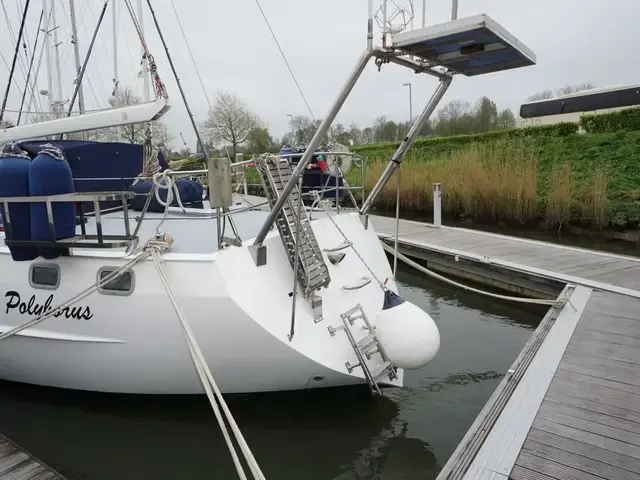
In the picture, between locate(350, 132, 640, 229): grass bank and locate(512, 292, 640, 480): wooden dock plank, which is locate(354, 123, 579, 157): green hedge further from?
locate(512, 292, 640, 480): wooden dock plank

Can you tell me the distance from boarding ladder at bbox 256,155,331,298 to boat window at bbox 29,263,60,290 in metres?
1.97

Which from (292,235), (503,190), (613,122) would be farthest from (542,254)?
(613,122)

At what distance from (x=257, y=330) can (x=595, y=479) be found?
2.46m

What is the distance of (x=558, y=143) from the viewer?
1922 cm

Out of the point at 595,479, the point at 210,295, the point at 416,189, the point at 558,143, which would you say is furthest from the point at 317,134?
the point at 558,143

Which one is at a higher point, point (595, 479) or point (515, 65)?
point (515, 65)

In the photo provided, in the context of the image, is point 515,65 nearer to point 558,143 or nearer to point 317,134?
point 317,134

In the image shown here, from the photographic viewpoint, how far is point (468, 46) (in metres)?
3.45

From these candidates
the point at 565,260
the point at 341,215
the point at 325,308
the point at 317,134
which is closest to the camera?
the point at 317,134

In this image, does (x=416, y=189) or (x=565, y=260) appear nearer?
(x=565, y=260)

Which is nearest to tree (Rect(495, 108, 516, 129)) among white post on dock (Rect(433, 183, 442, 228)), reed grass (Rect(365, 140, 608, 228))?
reed grass (Rect(365, 140, 608, 228))

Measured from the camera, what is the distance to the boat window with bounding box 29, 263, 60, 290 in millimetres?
4066

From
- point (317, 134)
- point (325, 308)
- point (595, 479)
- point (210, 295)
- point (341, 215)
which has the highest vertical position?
point (317, 134)

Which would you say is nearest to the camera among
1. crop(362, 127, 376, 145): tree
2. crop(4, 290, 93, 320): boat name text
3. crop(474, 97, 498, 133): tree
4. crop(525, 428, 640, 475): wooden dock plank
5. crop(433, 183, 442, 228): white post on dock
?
crop(525, 428, 640, 475): wooden dock plank
